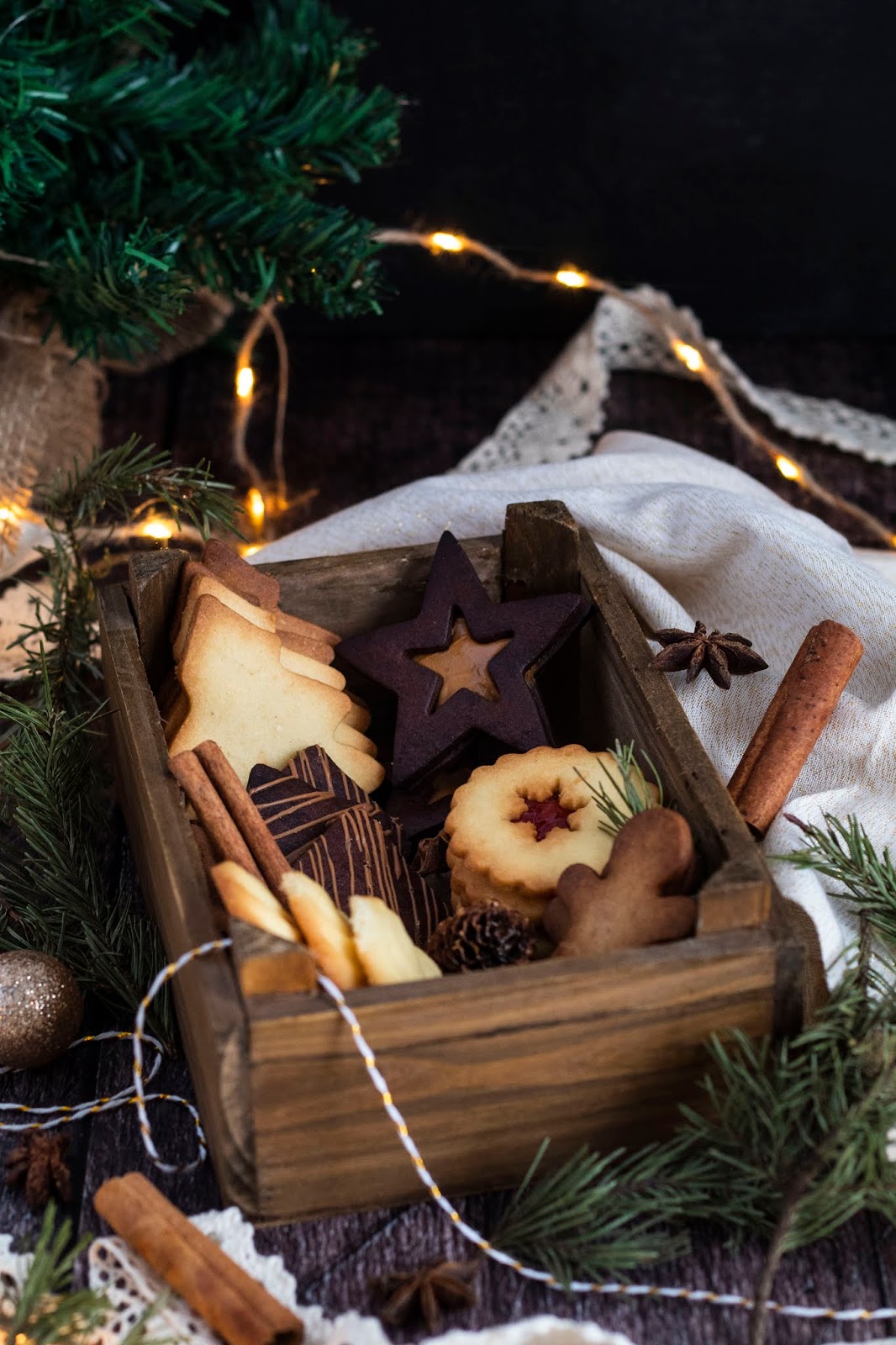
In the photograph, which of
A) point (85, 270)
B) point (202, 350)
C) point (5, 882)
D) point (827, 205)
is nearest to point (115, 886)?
point (5, 882)

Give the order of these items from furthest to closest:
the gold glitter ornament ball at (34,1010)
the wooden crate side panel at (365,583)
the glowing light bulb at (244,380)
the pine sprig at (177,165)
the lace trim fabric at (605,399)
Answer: the lace trim fabric at (605,399) < the glowing light bulb at (244,380) < the pine sprig at (177,165) < the wooden crate side panel at (365,583) < the gold glitter ornament ball at (34,1010)

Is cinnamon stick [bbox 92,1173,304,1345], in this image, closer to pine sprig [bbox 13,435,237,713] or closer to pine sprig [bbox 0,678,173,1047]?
pine sprig [bbox 0,678,173,1047]

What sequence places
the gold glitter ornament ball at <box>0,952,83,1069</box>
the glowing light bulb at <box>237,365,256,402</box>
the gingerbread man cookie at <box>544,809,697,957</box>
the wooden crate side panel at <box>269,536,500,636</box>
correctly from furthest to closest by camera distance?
the glowing light bulb at <box>237,365,256,402</box>
the wooden crate side panel at <box>269,536,500,636</box>
the gold glitter ornament ball at <box>0,952,83,1069</box>
the gingerbread man cookie at <box>544,809,697,957</box>

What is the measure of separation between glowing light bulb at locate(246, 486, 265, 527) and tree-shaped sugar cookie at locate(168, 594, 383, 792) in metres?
0.48

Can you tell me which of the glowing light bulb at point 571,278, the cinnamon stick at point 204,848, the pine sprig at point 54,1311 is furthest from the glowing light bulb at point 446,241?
the pine sprig at point 54,1311

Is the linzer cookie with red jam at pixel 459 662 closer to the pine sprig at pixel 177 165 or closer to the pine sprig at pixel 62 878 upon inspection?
the pine sprig at pixel 62 878

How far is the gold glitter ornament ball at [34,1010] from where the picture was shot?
1065 mm

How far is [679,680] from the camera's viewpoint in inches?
50.2

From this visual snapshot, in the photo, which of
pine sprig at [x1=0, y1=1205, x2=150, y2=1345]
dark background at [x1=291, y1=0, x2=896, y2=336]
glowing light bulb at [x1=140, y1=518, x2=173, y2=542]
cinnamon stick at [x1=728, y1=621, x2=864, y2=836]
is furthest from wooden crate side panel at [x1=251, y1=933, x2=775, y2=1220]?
dark background at [x1=291, y1=0, x2=896, y2=336]

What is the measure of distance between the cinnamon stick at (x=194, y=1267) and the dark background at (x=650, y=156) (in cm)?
132

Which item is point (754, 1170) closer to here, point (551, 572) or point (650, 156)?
point (551, 572)

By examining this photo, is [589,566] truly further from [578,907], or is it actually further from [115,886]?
[115,886]

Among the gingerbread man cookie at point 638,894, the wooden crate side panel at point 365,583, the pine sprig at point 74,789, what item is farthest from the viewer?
the wooden crate side panel at point 365,583

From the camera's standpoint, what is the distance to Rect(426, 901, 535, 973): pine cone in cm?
98
